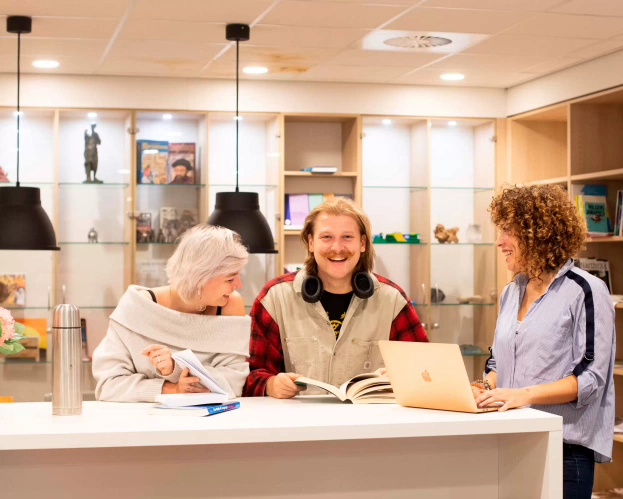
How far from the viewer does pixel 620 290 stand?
5.23 meters

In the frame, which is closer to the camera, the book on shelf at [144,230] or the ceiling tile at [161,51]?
the ceiling tile at [161,51]

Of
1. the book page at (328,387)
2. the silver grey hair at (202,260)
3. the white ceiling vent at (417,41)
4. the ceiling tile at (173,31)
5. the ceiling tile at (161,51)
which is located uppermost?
the ceiling tile at (161,51)

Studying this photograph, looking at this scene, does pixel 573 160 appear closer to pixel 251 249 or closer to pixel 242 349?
pixel 251 249

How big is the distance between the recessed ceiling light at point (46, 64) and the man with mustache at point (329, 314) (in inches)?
110

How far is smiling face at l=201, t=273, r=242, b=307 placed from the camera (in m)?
2.62

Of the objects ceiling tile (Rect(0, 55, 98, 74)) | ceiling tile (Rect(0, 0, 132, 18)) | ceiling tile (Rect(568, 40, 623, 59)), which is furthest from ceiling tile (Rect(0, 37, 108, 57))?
ceiling tile (Rect(568, 40, 623, 59))

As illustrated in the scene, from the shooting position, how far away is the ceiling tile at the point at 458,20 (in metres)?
3.95

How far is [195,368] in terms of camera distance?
2301mm

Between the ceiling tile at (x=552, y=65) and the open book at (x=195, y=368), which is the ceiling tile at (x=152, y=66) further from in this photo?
the open book at (x=195, y=368)

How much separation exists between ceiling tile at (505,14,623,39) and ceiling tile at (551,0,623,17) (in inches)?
2.9

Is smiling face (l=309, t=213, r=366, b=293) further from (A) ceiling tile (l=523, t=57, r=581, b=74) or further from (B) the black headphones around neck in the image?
(A) ceiling tile (l=523, t=57, r=581, b=74)

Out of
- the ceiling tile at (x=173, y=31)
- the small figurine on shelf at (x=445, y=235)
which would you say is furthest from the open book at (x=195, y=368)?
the small figurine on shelf at (x=445, y=235)

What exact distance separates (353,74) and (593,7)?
74.4 inches

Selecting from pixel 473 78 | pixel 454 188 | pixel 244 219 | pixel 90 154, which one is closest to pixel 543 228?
pixel 244 219
